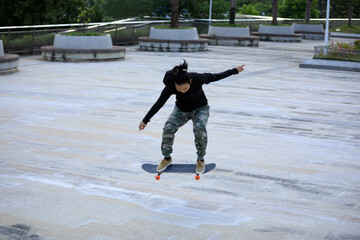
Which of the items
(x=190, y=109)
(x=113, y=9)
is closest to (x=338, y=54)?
(x=190, y=109)

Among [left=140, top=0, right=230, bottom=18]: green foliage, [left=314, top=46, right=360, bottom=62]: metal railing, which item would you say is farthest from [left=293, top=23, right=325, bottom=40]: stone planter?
[left=314, top=46, right=360, bottom=62]: metal railing

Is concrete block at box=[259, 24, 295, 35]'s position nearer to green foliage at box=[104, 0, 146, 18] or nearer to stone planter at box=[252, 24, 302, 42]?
stone planter at box=[252, 24, 302, 42]

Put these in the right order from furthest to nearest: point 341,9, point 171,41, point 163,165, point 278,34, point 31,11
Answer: point 341,9
point 278,34
point 31,11
point 171,41
point 163,165

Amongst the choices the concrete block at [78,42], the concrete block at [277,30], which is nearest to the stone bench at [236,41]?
the concrete block at [277,30]

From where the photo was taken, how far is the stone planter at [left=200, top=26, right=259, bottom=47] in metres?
33.8

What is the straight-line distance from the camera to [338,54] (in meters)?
23.1

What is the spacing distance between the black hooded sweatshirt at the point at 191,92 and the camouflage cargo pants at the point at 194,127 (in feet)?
0.22

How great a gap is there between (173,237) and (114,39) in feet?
83.0

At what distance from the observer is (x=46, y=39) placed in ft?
82.7

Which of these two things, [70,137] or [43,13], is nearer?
[70,137]

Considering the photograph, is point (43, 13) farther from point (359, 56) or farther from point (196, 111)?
point (196, 111)

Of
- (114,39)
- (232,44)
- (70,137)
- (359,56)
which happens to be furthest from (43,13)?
A: (70,137)

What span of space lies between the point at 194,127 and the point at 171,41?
846 inches

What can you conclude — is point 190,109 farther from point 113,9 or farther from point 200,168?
point 113,9
